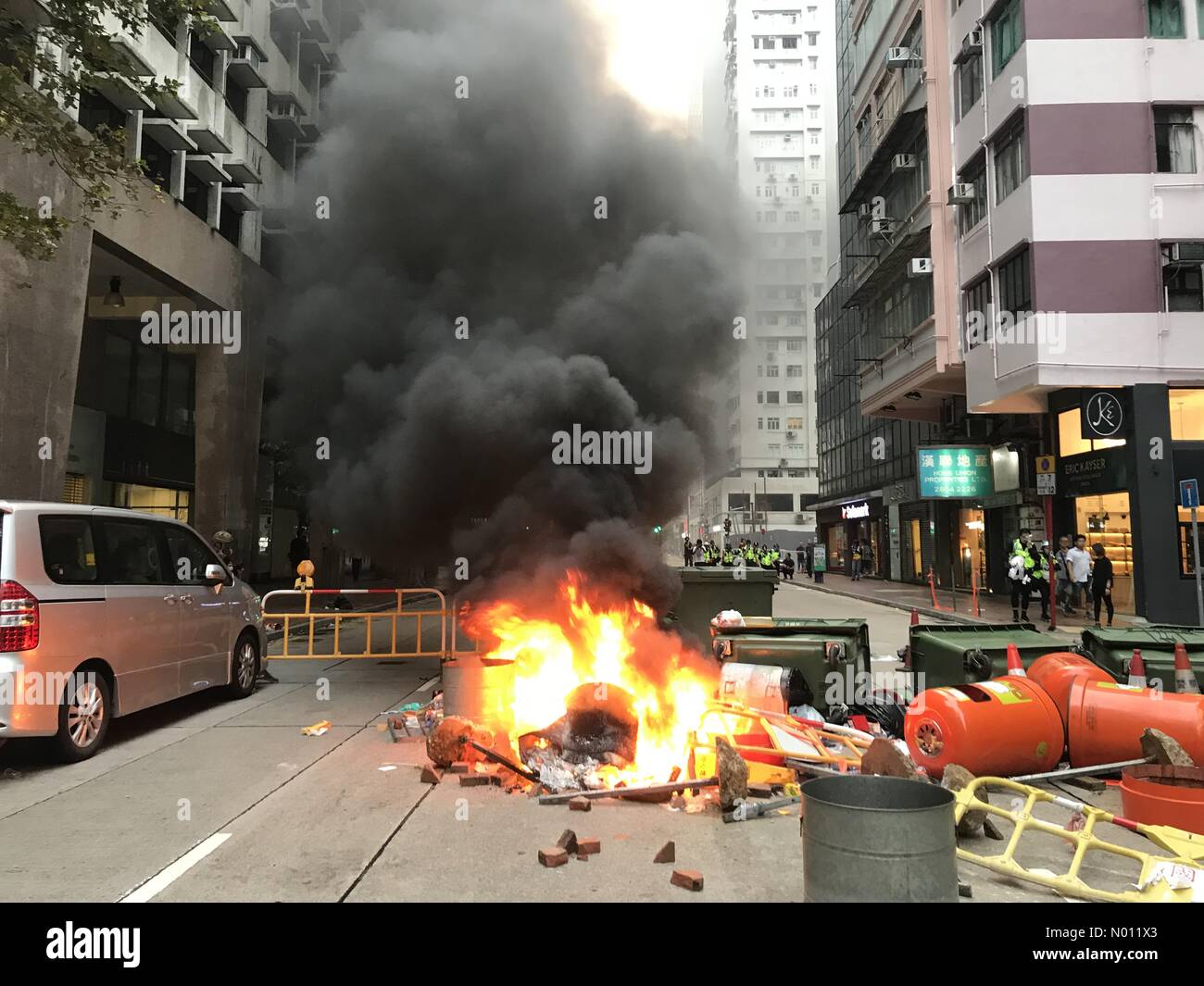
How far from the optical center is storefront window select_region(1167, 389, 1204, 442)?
1553 cm

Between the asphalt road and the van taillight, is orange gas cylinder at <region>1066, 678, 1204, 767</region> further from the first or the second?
the van taillight

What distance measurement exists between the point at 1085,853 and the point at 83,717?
6.38 meters

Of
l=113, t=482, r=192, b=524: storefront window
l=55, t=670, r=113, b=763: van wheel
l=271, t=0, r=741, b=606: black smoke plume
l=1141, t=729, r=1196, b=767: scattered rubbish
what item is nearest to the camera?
l=1141, t=729, r=1196, b=767: scattered rubbish

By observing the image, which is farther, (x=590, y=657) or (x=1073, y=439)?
(x=1073, y=439)

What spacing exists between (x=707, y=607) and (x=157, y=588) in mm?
5658

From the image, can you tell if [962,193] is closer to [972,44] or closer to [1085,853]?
[972,44]

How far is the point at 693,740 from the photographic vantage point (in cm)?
502

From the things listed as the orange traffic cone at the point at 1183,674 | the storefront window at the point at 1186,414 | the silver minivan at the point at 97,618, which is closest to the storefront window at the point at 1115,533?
the storefront window at the point at 1186,414

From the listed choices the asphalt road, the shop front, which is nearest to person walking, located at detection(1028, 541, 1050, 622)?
the asphalt road

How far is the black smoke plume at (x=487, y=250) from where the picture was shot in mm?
8000

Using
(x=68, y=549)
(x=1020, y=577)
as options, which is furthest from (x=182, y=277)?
(x=1020, y=577)

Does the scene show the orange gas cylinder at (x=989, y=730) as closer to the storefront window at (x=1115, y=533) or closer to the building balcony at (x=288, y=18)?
the storefront window at (x=1115, y=533)

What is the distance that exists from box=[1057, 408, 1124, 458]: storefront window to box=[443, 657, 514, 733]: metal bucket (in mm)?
14993

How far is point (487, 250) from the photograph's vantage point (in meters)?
8.84
